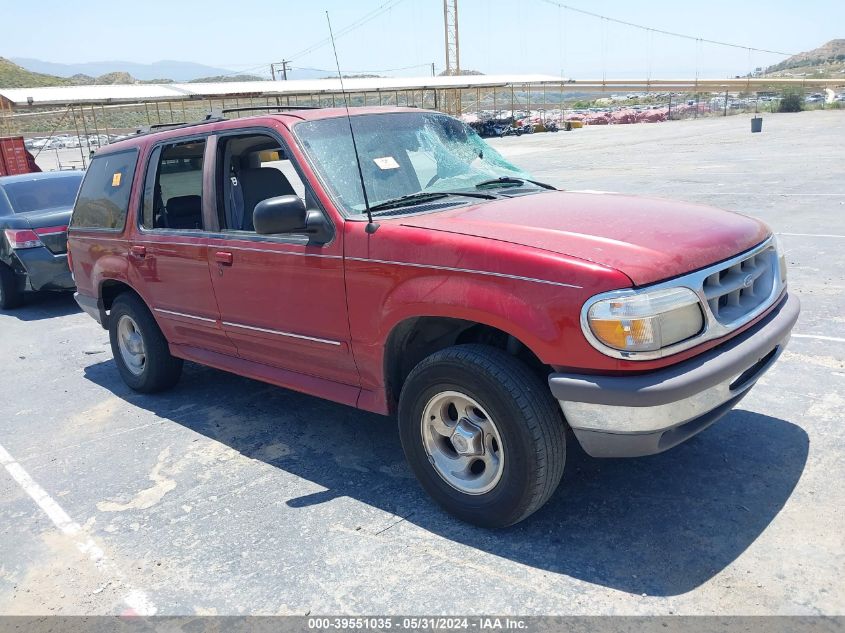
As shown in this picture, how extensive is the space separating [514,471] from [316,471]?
4.72ft

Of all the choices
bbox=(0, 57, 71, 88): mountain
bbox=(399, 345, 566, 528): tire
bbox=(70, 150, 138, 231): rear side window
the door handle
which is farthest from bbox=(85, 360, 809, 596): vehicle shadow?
bbox=(0, 57, 71, 88): mountain

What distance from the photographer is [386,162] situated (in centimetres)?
405

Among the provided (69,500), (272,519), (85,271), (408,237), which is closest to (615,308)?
(408,237)

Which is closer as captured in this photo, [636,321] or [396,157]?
[636,321]

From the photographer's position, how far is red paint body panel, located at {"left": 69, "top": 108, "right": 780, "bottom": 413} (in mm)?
2904

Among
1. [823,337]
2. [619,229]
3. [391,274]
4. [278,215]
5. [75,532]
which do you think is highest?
[278,215]

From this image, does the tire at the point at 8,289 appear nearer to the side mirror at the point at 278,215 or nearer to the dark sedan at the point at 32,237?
the dark sedan at the point at 32,237

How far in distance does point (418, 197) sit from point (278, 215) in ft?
2.68

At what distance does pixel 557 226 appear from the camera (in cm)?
325

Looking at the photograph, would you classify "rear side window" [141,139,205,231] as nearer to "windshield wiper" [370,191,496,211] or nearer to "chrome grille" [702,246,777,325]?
"windshield wiper" [370,191,496,211]

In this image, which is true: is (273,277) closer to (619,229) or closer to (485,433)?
(485,433)

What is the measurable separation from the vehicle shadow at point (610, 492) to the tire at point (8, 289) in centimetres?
534

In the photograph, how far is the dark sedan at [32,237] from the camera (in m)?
8.46

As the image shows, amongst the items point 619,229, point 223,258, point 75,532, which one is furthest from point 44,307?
point 619,229
